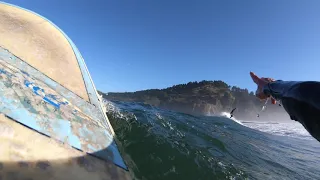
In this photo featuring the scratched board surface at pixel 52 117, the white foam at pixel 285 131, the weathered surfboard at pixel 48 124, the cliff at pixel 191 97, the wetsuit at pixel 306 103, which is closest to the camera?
the weathered surfboard at pixel 48 124

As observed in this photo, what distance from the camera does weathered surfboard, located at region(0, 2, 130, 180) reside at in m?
1.82

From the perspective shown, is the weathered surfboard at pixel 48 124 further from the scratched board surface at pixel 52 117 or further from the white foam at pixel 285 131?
the white foam at pixel 285 131

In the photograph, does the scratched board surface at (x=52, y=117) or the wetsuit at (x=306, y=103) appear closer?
the wetsuit at (x=306, y=103)

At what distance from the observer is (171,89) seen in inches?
2918


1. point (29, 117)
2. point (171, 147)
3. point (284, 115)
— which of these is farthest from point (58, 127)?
point (284, 115)

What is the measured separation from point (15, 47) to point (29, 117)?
2.93m

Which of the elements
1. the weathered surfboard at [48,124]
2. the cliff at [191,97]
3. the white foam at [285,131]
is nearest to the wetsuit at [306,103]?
the weathered surfboard at [48,124]

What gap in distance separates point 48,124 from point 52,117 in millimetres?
212

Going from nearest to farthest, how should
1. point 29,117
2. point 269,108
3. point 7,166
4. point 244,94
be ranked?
point 7,166
point 29,117
point 244,94
point 269,108

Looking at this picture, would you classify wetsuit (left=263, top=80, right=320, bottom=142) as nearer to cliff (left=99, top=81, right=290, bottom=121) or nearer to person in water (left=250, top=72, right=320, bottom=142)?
person in water (left=250, top=72, right=320, bottom=142)

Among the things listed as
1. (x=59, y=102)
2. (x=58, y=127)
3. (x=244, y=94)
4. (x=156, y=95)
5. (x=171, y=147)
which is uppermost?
(x=244, y=94)

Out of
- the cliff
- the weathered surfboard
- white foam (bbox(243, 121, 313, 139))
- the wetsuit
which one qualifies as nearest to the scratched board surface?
the weathered surfboard

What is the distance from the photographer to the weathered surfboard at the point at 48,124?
182cm

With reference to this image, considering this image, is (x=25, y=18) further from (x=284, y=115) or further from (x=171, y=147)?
(x=284, y=115)
